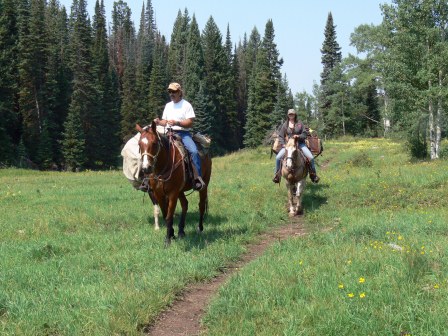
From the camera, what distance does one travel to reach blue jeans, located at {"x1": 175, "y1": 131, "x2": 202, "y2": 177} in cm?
1047

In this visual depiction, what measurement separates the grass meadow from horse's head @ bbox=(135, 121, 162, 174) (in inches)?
71.7

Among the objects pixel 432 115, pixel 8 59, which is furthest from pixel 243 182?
pixel 8 59

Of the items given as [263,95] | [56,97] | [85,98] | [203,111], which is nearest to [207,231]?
[85,98]

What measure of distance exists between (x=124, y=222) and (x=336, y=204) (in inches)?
285

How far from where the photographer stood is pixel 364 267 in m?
6.46

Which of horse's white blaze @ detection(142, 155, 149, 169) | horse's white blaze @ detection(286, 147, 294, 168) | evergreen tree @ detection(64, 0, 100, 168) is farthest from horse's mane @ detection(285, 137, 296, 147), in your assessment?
evergreen tree @ detection(64, 0, 100, 168)

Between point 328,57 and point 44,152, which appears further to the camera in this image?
point 328,57

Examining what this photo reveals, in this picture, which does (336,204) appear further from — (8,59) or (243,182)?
(8,59)

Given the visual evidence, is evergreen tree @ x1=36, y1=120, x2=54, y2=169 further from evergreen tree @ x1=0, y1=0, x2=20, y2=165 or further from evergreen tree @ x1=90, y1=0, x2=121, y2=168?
evergreen tree @ x1=90, y1=0, x2=121, y2=168

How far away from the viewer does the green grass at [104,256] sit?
559 cm

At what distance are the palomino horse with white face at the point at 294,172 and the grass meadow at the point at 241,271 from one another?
0.53 m

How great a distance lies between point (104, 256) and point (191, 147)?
131 inches

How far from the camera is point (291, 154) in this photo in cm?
1412

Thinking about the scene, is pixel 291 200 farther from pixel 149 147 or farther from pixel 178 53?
pixel 178 53
